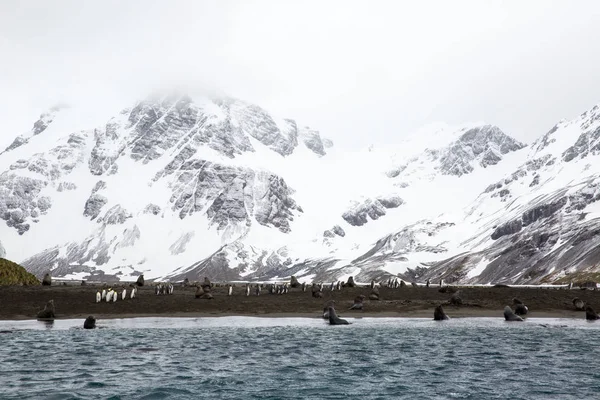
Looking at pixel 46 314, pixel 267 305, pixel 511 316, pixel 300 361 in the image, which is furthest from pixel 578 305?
pixel 46 314

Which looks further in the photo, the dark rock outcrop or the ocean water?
the dark rock outcrop

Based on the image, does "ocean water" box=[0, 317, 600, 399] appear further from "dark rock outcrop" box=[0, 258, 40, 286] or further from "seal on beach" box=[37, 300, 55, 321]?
"dark rock outcrop" box=[0, 258, 40, 286]

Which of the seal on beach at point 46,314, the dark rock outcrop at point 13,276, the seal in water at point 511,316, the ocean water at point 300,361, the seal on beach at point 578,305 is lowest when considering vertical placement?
the ocean water at point 300,361

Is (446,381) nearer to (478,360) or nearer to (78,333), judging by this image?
(478,360)

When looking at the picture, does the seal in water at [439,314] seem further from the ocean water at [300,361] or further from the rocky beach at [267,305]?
the rocky beach at [267,305]

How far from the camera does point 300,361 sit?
136ft

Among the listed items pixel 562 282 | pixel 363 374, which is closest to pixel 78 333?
pixel 363 374

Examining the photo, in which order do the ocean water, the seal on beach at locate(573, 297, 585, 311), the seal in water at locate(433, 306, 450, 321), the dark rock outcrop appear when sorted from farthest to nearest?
the dark rock outcrop → the seal on beach at locate(573, 297, 585, 311) → the seal in water at locate(433, 306, 450, 321) → the ocean water

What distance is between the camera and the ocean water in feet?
104

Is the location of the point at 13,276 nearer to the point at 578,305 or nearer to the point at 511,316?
the point at 511,316

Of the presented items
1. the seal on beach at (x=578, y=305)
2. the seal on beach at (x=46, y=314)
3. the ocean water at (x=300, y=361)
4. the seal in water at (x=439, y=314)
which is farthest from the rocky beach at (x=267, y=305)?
the ocean water at (x=300, y=361)

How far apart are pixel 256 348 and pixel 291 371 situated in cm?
1005

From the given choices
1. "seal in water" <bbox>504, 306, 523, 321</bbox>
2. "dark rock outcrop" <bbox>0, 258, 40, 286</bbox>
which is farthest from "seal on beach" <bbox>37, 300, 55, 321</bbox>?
"seal in water" <bbox>504, 306, 523, 321</bbox>

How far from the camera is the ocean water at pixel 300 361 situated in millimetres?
31688
